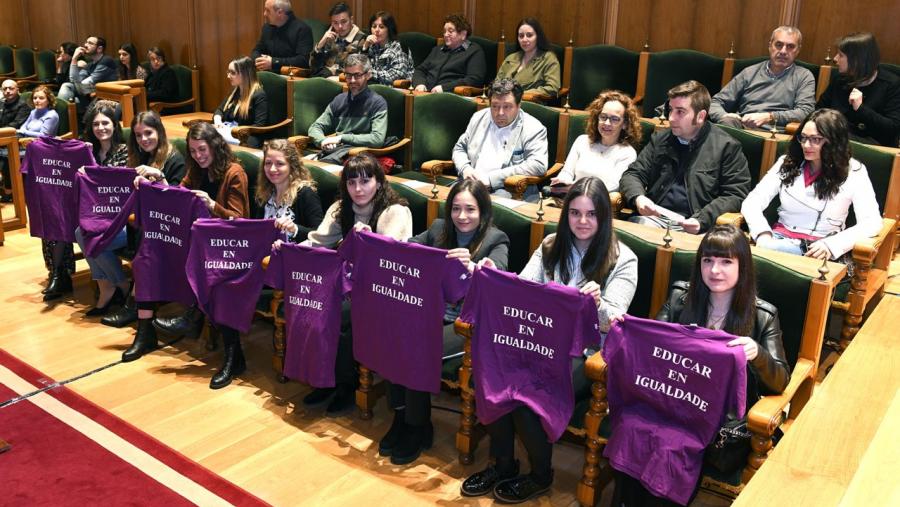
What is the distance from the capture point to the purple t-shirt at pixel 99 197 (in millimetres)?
3578

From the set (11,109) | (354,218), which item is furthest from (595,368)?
(11,109)

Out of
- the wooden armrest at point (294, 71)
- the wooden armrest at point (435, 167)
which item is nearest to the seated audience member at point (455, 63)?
the wooden armrest at point (294, 71)

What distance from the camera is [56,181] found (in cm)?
385

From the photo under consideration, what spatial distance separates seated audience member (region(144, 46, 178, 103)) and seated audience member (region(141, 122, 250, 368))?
3.23 m

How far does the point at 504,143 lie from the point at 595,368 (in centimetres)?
183

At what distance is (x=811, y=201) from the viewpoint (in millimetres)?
3002

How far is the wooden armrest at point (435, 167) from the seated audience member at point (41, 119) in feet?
9.37

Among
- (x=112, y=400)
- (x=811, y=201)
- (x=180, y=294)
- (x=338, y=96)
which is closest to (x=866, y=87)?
(x=811, y=201)

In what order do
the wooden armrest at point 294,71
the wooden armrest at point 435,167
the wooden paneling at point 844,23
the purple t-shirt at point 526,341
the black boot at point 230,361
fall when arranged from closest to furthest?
the purple t-shirt at point 526,341
the black boot at point 230,361
the wooden armrest at point 435,167
the wooden paneling at point 844,23
the wooden armrest at point 294,71

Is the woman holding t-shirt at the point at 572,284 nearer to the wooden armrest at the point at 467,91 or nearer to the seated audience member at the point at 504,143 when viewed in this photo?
the seated audience member at the point at 504,143

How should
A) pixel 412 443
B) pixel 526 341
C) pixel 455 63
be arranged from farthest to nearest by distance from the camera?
pixel 455 63 → pixel 412 443 → pixel 526 341

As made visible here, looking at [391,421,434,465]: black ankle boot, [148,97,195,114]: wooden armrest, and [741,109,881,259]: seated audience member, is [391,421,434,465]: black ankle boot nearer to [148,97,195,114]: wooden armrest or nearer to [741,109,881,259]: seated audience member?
[741,109,881,259]: seated audience member

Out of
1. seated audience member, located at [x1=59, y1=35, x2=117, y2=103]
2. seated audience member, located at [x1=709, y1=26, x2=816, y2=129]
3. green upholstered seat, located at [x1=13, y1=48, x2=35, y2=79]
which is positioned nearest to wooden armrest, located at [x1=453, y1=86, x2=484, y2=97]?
seated audience member, located at [x1=709, y1=26, x2=816, y2=129]

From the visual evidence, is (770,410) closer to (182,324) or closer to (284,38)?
(182,324)
